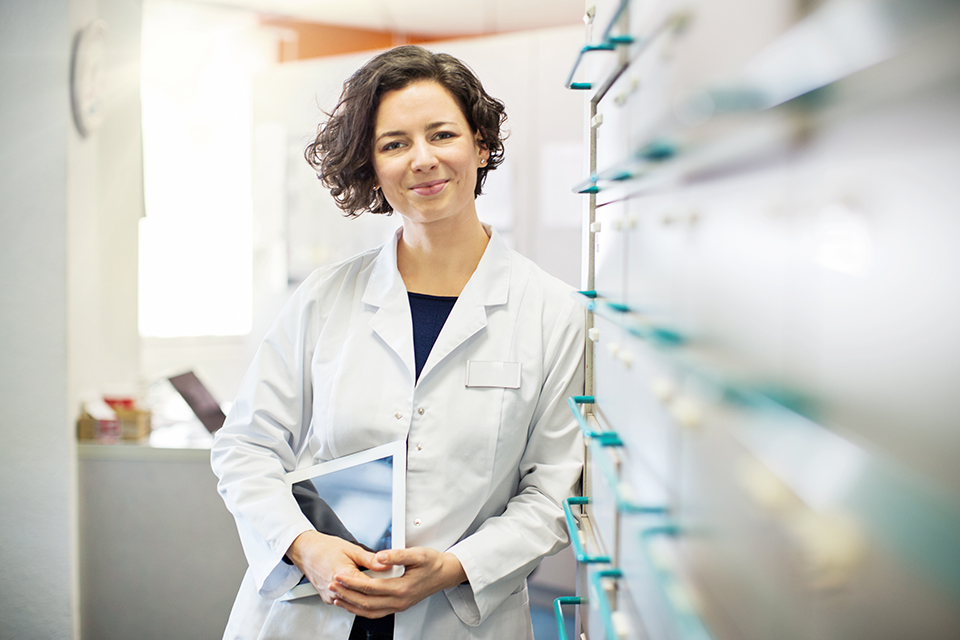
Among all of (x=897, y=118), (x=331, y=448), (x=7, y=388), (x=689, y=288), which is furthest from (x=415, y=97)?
(x=7, y=388)

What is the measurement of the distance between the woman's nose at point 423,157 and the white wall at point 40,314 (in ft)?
4.33

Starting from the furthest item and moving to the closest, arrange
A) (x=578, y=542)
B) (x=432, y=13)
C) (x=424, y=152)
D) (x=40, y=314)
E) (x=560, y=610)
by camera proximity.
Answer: (x=432, y=13)
(x=40, y=314)
(x=424, y=152)
(x=560, y=610)
(x=578, y=542)

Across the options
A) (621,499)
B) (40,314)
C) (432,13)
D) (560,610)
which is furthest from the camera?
(432,13)

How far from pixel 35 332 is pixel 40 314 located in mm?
54

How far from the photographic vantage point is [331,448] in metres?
1.30

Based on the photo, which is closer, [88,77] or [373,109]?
[373,109]

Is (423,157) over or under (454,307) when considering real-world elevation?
over

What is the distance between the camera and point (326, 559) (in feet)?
3.92

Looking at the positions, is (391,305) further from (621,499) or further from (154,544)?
(154,544)

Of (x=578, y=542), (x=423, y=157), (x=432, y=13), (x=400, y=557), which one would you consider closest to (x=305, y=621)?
(x=400, y=557)

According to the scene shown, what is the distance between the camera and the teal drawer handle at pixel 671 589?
0.42 metres

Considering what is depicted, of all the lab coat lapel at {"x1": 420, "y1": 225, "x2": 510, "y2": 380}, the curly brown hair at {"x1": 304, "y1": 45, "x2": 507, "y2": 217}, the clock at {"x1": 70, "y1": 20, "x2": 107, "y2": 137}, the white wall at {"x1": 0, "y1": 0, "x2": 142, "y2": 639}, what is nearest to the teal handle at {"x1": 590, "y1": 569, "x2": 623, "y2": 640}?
the lab coat lapel at {"x1": 420, "y1": 225, "x2": 510, "y2": 380}

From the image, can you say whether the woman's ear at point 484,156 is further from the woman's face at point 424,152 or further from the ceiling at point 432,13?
the ceiling at point 432,13

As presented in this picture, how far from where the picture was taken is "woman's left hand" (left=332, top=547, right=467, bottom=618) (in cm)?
115
